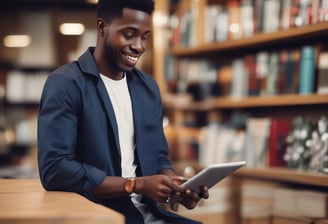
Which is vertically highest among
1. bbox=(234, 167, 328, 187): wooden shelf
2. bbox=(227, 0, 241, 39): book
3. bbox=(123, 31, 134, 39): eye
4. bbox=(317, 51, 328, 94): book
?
bbox=(227, 0, 241, 39): book

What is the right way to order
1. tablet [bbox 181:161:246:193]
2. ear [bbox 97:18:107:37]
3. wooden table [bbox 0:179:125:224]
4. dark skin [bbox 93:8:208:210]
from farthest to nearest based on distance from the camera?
ear [bbox 97:18:107:37] < dark skin [bbox 93:8:208:210] < tablet [bbox 181:161:246:193] < wooden table [bbox 0:179:125:224]

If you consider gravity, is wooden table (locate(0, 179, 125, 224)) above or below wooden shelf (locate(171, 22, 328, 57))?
below

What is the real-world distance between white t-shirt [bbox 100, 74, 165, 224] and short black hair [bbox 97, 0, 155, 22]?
199 mm

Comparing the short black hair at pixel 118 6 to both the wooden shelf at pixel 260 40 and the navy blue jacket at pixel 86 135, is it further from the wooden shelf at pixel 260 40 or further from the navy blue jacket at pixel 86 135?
the wooden shelf at pixel 260 40

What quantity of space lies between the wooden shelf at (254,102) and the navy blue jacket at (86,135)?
48.5 inches

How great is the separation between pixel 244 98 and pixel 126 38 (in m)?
1.81

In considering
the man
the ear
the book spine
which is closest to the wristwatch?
the man

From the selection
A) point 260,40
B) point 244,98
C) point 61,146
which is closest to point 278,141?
point 244,98

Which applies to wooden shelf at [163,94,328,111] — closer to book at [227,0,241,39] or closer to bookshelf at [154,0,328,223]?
bookshelf at [154,0,328,223]

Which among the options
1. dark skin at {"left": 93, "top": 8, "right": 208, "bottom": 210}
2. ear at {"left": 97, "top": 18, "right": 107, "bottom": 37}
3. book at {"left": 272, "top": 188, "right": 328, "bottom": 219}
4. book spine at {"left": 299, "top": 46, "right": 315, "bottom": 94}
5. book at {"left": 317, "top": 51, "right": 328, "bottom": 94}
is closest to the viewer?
dark skin at {"left": 93, "top": 8, "right": 208, "bottom": 210}

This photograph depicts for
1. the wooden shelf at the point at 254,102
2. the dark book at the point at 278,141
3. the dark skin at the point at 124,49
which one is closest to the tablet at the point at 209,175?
the dark skin at the point at 124,49

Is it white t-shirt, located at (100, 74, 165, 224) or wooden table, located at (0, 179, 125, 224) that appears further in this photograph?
white t-shirt, located at (100, 74, 165, 224)

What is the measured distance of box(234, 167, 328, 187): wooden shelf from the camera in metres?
2.86

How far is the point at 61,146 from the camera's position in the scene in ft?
5.75
